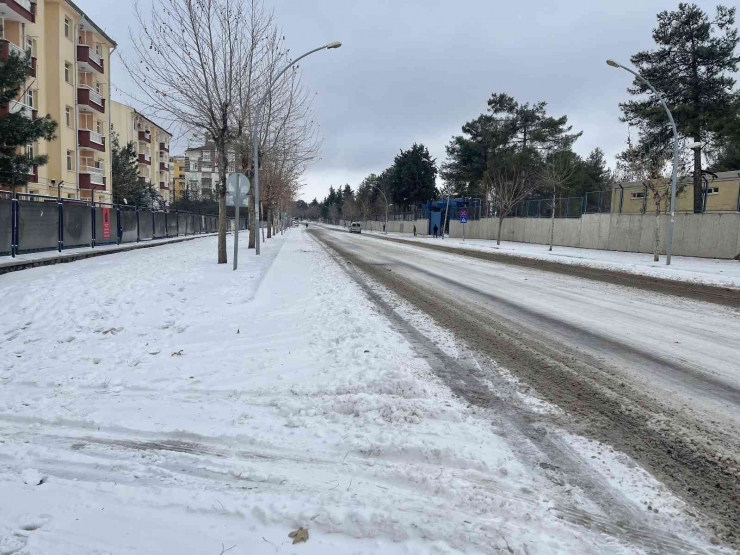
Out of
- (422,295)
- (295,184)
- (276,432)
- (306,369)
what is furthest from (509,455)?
(295,184)

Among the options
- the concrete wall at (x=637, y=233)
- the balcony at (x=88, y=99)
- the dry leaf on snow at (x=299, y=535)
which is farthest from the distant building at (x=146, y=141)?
the dry leaf on snow at (x=299, y=535)

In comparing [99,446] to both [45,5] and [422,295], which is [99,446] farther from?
[45,5]

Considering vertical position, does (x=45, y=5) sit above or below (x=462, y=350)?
above

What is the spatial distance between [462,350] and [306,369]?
2.07 meters

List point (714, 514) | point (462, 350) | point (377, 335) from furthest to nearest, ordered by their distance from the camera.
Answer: point (377, 335), point (462, 350), point (714, 514)

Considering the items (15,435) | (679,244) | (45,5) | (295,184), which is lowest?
(15,435)

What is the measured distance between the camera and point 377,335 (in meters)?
6.62

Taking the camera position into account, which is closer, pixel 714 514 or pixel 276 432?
pixel 714 514

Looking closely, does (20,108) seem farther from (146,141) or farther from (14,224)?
(146,141)

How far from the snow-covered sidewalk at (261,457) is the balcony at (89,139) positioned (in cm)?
3319

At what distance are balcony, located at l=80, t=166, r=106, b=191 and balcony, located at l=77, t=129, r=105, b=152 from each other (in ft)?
5.11

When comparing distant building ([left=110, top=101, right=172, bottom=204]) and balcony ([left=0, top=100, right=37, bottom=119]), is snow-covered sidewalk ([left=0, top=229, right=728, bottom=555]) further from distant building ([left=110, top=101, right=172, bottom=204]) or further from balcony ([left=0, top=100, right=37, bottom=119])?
distant building ([left=110, top=101, right=172, bottom=204])

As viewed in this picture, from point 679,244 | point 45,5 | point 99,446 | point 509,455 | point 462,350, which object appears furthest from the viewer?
point 45,5

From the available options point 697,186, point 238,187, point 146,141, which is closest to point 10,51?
point 238,187
